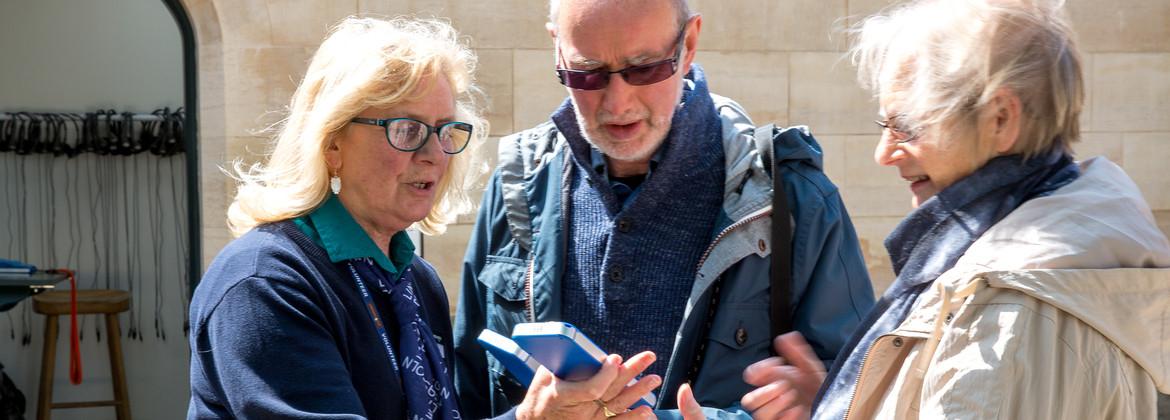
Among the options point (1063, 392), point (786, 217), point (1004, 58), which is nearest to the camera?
point (1063, 392)

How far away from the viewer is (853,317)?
2232 mm

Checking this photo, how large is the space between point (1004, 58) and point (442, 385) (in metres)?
1.05

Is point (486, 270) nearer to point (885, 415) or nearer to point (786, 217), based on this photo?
point (786, 217)

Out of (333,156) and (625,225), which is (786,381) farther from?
(333,156)

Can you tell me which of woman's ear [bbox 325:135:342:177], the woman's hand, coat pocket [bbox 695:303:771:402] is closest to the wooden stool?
Result: woman's ear [bbox 325:135:342:177]

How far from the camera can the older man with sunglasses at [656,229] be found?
2.23 meters

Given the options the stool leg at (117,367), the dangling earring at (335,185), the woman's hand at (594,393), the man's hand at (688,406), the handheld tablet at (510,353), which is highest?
the dangling earring at (335,185)

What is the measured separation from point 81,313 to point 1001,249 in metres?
5.70

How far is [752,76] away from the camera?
4832 millimetres

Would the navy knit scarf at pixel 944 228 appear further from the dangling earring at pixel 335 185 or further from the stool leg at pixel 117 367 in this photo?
the stool leg at pixel 117 367

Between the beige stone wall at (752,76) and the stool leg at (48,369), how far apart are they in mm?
2273

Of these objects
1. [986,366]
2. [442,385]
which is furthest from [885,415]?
[442,385]

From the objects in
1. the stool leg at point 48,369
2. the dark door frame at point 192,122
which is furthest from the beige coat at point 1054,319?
the stool leg at point 48,369

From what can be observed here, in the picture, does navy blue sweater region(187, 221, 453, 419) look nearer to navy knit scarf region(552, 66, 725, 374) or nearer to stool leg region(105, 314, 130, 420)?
navy knit scarf region(552, 66, 725, 374)
